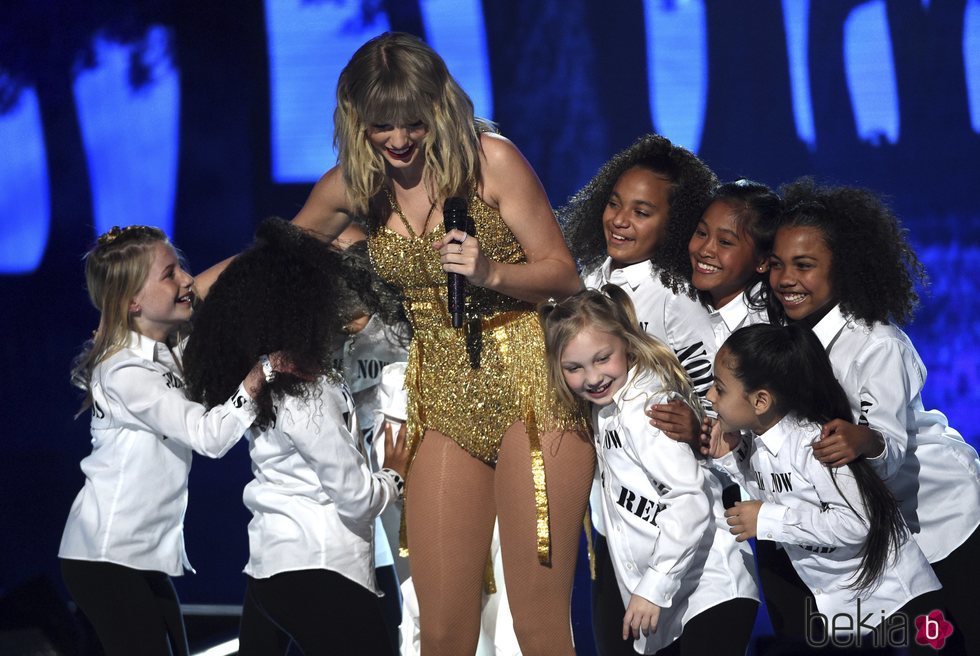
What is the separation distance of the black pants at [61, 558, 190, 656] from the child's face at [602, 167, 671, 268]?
1.49m

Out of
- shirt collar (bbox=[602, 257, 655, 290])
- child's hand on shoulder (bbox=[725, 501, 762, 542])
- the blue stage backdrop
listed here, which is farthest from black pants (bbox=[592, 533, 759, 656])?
the blue stage backdrop

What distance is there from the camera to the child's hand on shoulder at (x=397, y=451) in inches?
106

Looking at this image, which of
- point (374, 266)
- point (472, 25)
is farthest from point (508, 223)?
point (472, 25)

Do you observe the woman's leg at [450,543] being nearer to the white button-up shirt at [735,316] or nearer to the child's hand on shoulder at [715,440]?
the child's hand on shoulder at [715,440]

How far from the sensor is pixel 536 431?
248 cm

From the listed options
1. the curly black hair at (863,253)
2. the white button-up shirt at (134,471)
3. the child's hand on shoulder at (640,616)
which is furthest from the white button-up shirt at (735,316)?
the white button-up shirt at (134,471)

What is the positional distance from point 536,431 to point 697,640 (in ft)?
2.07

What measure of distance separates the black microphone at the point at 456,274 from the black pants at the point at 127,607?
117cm

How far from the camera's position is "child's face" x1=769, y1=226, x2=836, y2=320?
2816 mm

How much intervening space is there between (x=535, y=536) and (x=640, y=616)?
283 mm

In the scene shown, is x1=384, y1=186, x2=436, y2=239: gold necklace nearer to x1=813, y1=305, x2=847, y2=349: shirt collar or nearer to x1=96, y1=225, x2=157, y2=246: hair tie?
x1=96, y1=225, x2=157, y2=246: hair tie

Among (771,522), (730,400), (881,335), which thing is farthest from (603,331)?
(881,335)

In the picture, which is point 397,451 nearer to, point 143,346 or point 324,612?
point 324,612

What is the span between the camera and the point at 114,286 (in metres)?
3.00
